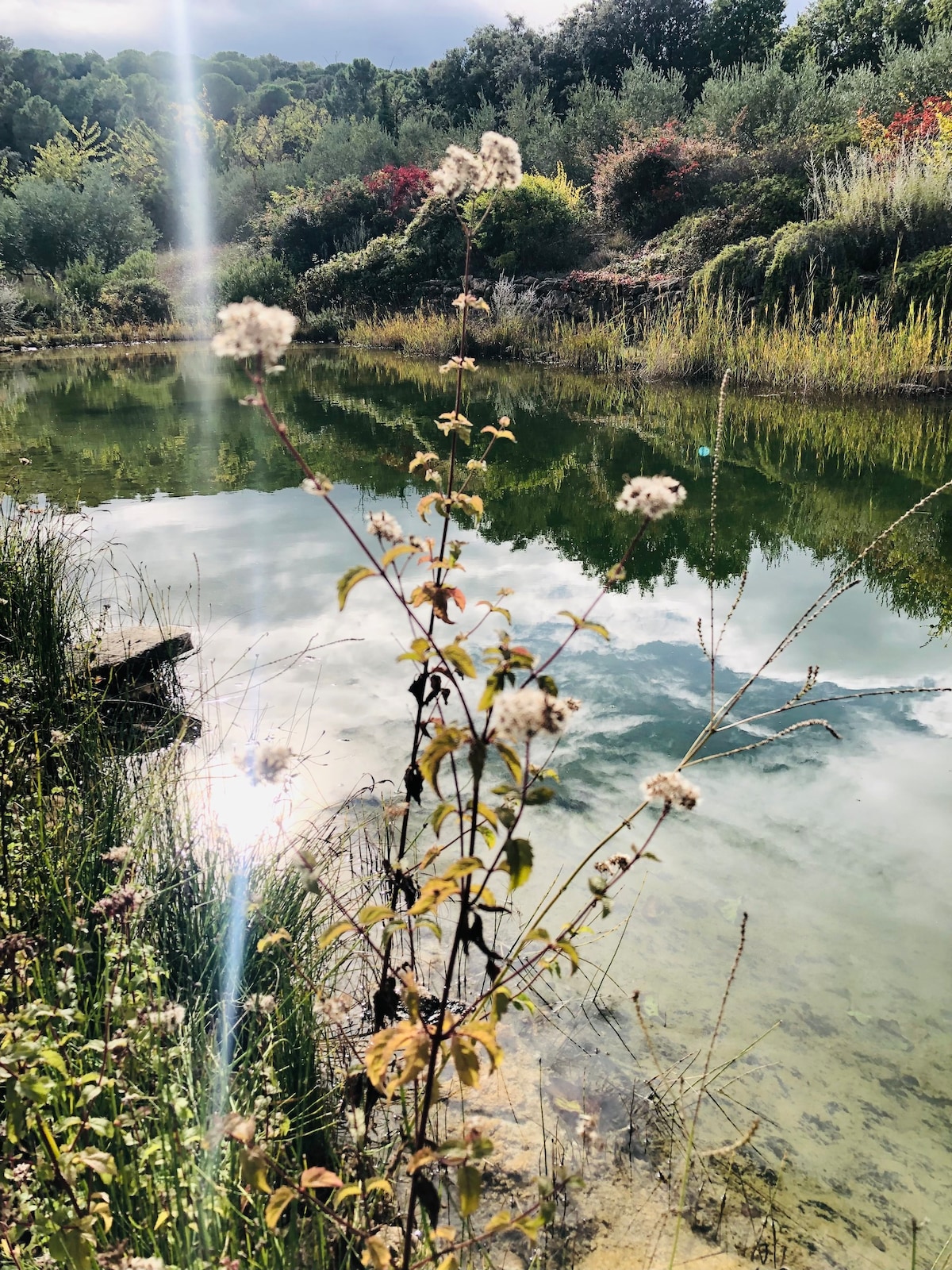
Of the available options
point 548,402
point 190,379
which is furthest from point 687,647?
point 190,379

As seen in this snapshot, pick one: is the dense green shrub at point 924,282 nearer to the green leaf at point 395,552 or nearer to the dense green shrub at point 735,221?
the dense green shrub at point 735,221

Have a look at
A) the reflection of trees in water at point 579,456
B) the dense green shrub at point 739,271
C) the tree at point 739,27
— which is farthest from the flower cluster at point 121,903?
the tree at point 739,27

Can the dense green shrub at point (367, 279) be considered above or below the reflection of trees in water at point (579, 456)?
above

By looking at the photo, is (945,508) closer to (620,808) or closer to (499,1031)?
(620,808)

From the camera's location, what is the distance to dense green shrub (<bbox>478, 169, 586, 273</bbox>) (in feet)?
53.8

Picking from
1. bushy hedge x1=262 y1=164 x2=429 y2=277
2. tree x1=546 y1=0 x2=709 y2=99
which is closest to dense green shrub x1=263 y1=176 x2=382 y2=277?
bushy hedge x1=262 y1=164 x2=429 y2=277

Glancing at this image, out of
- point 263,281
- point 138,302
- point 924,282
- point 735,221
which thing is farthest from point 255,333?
point 138,302

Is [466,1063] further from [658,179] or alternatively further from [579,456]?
[658,179]

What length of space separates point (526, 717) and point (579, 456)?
6.67 m

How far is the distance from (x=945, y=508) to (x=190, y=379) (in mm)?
11712

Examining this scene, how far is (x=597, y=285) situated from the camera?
559 inches

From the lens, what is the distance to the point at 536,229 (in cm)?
1645

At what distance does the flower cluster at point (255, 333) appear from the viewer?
94 cm

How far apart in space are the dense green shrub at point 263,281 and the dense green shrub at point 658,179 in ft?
27.2
